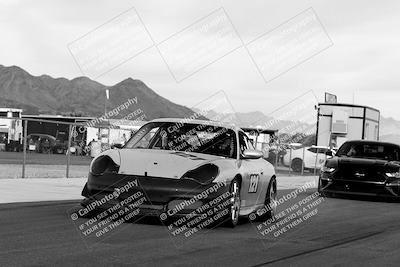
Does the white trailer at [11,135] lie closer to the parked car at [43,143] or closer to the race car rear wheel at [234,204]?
the parked car at [43,143]

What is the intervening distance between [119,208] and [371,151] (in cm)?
1089

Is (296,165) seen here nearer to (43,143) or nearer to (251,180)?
(43,143)

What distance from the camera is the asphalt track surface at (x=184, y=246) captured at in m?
6.97

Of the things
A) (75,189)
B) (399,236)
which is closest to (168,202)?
(399,236)

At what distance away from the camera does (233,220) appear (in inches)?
395

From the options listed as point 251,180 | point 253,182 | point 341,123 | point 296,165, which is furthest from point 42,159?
point 251,180

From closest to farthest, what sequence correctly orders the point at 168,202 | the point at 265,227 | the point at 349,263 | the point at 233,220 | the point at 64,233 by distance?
1. the point at 349,263
2. the point at 64,233
3. the point at 168,202
4. the point at 233,220
5. the point at 265,227

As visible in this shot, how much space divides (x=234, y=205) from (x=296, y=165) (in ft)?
86.2

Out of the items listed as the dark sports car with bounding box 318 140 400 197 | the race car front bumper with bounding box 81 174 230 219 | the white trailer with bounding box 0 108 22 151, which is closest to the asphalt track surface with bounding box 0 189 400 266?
the race car front bumper with bounding box 81 174 230 219

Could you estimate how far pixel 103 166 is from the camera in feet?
31.6

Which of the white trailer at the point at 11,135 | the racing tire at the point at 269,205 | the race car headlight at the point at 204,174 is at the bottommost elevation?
the racing tire at the point at 269,205

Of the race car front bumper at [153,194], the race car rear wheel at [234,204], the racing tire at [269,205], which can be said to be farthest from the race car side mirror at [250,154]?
the racing tire at [269,205]

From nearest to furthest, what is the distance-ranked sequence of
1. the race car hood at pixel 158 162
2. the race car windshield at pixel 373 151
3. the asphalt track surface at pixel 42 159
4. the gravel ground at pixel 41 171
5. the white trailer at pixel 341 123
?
the race car hood at pixel 158 162 < the race car windshield at pixel 373 151 < the gravel ground at pixel 41 171 < the asphalt track surface at pixel 42 159 < the white trailer at pixel 341 123

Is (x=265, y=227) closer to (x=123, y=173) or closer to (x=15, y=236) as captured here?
(x=123, y=173)
